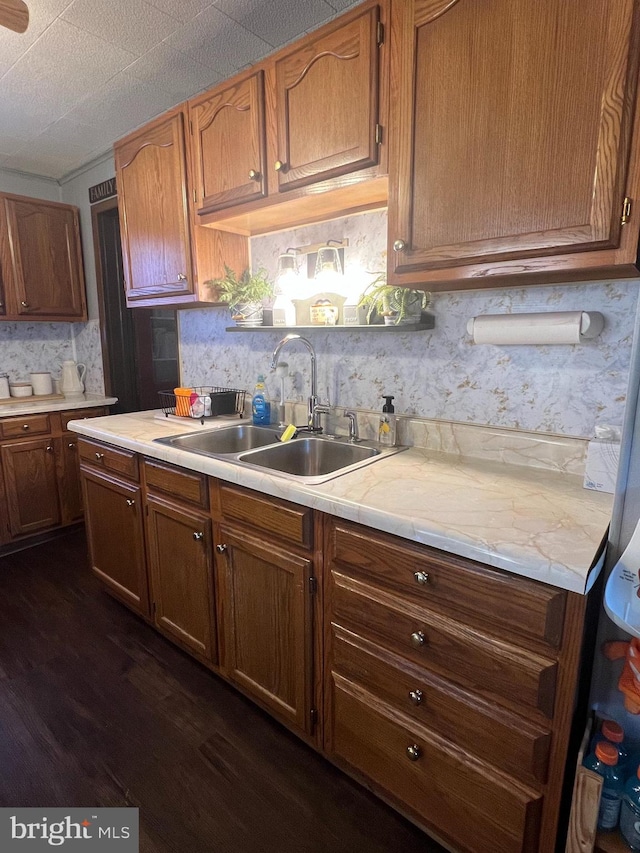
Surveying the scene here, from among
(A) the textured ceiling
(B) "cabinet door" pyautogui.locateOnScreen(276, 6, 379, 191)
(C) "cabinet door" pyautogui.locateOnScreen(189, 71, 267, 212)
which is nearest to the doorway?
(A) the textured ceiling

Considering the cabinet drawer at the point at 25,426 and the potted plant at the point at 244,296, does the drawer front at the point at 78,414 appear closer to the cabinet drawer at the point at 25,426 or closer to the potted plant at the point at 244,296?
the cabinet drawer at the point at 25,426

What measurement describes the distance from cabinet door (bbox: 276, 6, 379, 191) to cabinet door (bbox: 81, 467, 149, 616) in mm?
1398

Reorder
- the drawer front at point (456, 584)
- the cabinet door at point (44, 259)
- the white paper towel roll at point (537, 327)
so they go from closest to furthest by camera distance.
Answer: the drawer front at point (456, 584)
the white paper towel roll at point (537, 327)
the cabinet door at point (44, 259)

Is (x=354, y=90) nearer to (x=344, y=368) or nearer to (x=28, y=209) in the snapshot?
(x=344, y=368)

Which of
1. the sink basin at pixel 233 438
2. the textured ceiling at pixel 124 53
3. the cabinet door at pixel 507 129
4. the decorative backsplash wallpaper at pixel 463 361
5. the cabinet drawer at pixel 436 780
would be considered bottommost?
the cabinet drawer at pixel 436 780

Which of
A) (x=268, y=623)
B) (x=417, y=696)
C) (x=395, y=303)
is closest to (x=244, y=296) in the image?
(x=395, y=303)

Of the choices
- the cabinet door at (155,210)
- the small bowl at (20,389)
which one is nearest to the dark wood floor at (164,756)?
the cabinet door at (155,210)

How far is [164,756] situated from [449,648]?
106cm

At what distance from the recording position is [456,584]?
1045mm

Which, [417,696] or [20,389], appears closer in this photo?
[417,696]

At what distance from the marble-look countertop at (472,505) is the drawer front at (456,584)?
4 centimetres

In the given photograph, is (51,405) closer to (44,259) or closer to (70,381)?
(70,381)

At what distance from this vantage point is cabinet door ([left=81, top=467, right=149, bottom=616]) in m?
2.02

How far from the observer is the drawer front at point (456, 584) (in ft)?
3.07
